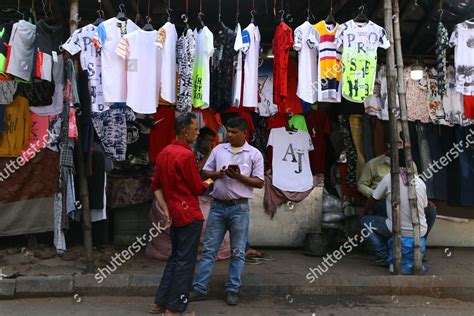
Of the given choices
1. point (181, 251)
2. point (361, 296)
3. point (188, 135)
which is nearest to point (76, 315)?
point (181, 251)

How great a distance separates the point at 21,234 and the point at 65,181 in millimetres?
1766

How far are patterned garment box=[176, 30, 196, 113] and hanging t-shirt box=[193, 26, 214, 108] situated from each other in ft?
0.31

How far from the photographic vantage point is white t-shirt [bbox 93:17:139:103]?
5738 mm

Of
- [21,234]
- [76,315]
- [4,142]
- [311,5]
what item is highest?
[311,5]

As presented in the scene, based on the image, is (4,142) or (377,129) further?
(377,129)

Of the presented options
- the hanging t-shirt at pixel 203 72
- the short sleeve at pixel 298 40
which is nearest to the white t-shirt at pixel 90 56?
the hanging t-shirt at pixel 203 72

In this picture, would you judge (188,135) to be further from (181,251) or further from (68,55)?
(68,55)

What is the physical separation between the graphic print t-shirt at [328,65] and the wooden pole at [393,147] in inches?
24.2

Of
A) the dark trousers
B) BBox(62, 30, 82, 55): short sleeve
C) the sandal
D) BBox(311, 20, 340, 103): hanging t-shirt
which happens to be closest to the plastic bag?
BBox(311, 20, 340, 103): hanging t-shirt

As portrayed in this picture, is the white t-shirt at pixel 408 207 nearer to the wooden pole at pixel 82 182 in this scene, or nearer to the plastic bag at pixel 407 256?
the plastic bag at pixel 407 256

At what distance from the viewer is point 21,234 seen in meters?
6.78

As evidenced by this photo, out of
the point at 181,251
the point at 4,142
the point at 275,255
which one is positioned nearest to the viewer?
the point at 181,251

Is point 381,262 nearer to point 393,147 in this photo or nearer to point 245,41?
point 393,147

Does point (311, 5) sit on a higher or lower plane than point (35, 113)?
higher
